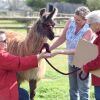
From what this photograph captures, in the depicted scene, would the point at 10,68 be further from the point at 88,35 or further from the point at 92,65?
the point at 88,35

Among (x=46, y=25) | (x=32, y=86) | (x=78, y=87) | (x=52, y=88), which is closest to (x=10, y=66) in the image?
(x=78, y=87)

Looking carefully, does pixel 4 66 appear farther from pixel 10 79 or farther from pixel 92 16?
pixel 92 16

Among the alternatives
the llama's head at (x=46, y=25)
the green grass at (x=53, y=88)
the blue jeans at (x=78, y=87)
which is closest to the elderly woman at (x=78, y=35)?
the blue jeans at (x=78, y=87)

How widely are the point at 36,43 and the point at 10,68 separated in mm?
2098

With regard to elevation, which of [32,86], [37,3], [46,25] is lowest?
[32,86]

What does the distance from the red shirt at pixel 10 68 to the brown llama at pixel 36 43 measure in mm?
1916

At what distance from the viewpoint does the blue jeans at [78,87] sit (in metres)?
6.14

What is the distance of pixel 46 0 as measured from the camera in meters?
74.4

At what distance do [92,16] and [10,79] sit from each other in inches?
49.8

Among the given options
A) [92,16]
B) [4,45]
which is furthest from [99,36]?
[4,45]

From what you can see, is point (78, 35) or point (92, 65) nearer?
point (92, 65)

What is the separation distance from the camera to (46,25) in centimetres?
664

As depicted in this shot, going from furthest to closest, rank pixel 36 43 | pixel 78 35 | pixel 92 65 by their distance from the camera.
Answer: pixel 36 43 < pixel 78 35 < pixel 92 65

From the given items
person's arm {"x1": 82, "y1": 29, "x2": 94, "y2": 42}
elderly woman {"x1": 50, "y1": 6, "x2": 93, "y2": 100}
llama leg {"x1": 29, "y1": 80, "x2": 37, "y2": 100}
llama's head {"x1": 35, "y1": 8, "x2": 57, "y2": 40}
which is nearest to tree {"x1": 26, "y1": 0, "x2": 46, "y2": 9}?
llama leg {"x1": 29, "y1": 80, "x2": 37, "y2": 100}
